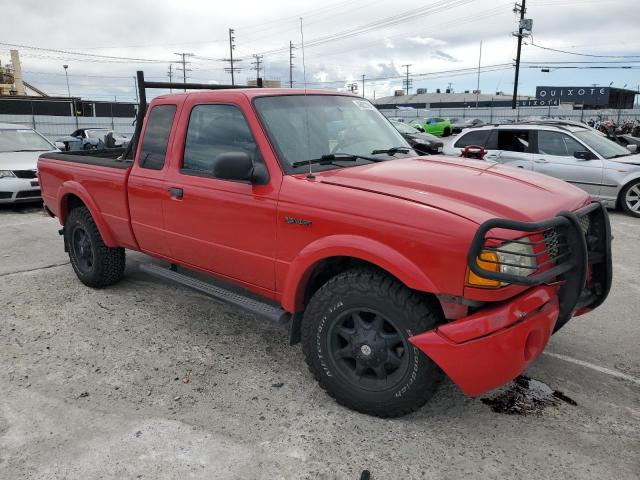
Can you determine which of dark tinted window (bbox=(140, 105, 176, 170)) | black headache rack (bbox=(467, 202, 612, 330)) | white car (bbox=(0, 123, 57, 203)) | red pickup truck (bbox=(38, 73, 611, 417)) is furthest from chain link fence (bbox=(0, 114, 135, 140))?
black headache rack (bbox=(467, 202, 612, 330))

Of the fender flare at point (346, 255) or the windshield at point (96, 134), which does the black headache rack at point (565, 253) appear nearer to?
the fender flare at point (346, 255)

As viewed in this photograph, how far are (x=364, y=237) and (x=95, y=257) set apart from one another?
335 centimetres

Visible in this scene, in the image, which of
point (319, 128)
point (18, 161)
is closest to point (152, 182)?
point (319, 128)

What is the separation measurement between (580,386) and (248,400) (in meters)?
2.20

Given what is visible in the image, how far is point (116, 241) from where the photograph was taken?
491cm

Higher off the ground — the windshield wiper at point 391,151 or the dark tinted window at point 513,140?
the windshield wiper at point 391,151

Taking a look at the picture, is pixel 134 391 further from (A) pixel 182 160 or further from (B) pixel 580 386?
(B) pixel 580 386

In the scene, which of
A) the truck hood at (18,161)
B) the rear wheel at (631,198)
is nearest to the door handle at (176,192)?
the truck hood at (18,161)

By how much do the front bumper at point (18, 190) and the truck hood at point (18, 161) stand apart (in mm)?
257

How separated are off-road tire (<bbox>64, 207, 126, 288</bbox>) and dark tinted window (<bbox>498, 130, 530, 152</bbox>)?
802 centimetres

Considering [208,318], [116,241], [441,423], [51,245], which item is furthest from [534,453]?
[51,245]

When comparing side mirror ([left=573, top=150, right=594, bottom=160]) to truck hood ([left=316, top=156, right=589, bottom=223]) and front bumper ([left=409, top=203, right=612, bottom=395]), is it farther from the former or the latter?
front bumper ([left=409, top=203, right=612, bottom=395])

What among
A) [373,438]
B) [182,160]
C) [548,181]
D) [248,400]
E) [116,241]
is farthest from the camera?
[116,241]

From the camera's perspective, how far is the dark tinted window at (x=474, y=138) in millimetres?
10703
